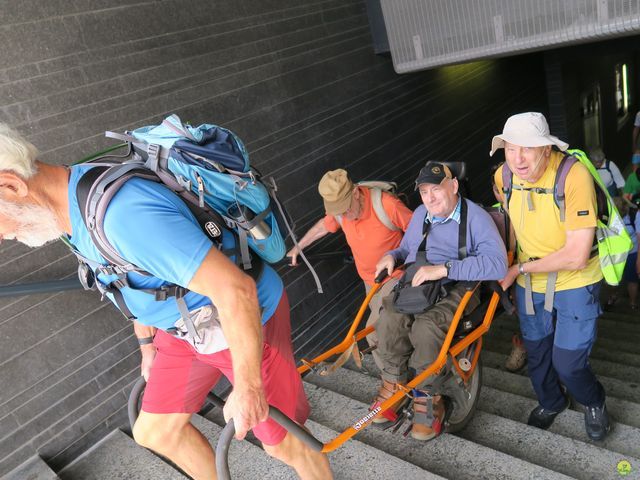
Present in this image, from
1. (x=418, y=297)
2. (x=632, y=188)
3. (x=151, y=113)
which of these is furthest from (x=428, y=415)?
(x=632, y=188)

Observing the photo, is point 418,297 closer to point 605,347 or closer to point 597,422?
point 597,422

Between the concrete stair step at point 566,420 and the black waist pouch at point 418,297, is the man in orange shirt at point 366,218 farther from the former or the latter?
the concrete stair step at point 566,420

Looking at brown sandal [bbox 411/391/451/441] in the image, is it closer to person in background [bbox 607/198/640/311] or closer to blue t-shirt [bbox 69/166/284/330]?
blue t-shirt [bbox 69/166/284/330]

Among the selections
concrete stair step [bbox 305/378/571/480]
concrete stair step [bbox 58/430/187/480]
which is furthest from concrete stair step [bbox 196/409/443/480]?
concrete stair step [bbox 58/430/187/480]

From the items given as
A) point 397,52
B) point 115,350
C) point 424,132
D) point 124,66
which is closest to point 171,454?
point 115,350

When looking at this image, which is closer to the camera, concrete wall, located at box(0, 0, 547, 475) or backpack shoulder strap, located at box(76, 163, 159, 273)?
backpack shoulder strap, located at box(76, 163, 159, 273)

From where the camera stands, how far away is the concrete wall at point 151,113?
296cm

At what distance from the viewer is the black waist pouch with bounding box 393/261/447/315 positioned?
9.44ft

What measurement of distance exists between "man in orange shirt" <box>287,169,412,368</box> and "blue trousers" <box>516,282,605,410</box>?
0.85m

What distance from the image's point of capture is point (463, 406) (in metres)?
3.19

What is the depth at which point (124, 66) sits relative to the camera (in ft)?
11.0

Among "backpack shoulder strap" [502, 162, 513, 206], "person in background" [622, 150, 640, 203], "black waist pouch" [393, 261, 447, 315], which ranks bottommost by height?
"person in background" [622, 150, 640, 203]

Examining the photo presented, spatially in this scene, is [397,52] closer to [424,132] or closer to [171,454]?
[424,132]

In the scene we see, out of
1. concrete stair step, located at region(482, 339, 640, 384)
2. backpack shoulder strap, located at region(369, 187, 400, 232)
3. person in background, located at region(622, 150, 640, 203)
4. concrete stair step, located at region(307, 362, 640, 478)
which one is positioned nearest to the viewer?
concrete stair step, located at region(307, 362, 640, 478)
